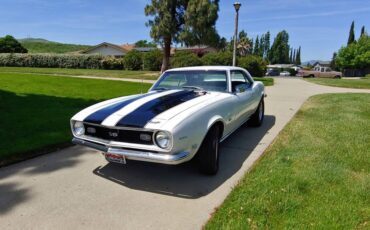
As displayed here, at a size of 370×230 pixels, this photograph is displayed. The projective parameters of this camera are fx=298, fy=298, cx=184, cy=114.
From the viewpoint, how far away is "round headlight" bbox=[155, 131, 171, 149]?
3.25 m

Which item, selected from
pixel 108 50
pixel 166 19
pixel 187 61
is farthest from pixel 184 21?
pixel 108 50

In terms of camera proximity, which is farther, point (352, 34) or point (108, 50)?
point (352, 34)

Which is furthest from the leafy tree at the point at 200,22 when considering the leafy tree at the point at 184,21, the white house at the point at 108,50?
the white house at the point at 108,50

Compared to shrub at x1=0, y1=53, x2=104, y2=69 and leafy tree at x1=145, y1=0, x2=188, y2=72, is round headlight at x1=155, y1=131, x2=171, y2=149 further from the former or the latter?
shrub at x1=0, y1=53, x2=104, y2=69

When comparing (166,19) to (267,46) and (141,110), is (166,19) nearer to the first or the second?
(141,110)

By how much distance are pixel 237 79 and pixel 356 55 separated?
5870cm

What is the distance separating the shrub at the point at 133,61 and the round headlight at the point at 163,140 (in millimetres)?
33622

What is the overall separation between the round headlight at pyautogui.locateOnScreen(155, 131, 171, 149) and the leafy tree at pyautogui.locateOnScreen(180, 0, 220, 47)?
20658mm

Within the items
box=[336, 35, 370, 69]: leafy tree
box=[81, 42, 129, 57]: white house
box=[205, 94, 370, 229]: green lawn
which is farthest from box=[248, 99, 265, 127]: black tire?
box=[336, 35, 370, 69]: leafy tree

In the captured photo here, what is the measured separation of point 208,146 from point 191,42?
20.5 m

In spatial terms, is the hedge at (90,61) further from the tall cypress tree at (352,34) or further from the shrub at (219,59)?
the tall cypress tree at (352,34)

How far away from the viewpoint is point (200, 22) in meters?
22.6

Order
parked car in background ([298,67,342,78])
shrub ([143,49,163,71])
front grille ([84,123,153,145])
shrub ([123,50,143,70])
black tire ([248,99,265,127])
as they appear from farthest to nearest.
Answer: parked car in background ([298,67,342,78])
shrub ([123,50,143,70])
shrub ([143,49,163,71])
black tire ([248,99,265,127])
front grille ([84,123,153,145])

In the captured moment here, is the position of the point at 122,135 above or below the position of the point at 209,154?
above
